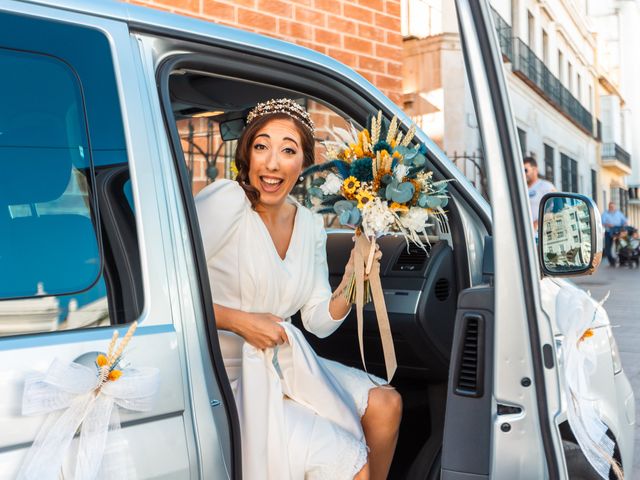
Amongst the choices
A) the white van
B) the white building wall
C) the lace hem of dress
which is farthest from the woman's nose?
the white building wall

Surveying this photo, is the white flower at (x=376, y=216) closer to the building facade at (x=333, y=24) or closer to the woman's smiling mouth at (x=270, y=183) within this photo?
the woman's smiling mouth at (x=270, y=183)

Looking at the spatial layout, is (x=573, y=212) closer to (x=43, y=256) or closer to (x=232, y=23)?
(x=43, y=256)

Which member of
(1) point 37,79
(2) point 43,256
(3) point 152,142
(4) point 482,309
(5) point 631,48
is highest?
(5) point 631,48

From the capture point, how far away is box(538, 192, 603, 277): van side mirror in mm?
1867

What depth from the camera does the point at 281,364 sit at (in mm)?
2148

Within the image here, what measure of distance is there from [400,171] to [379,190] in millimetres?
77

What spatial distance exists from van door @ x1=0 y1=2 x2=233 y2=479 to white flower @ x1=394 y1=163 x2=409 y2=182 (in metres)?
0.63

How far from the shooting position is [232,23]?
537cm

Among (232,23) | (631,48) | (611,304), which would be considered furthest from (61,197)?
(631,48)

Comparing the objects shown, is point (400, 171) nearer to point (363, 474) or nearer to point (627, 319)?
point (363, 474)

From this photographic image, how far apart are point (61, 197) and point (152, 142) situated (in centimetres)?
25

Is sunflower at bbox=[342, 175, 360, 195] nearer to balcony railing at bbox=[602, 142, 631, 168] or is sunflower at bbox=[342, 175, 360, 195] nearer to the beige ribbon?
the beige ribbon

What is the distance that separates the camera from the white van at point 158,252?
4.78 ft

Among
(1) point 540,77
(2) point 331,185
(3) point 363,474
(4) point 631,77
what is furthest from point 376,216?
(4) point 631,77
